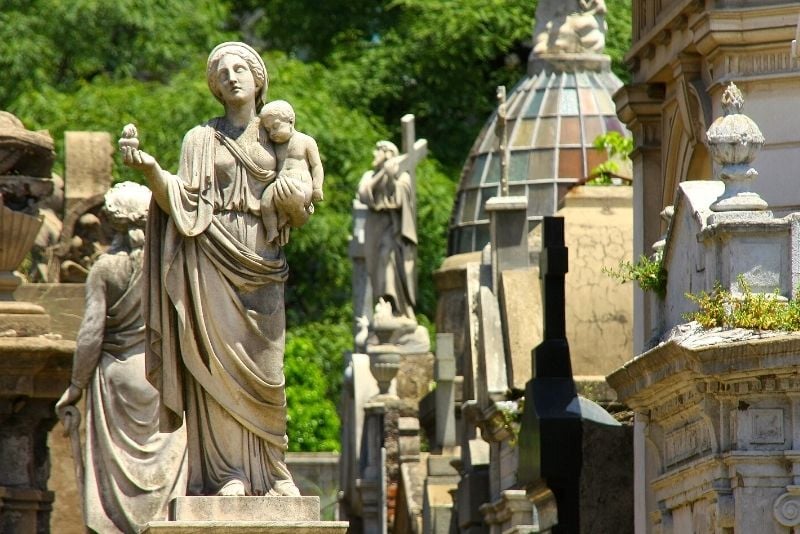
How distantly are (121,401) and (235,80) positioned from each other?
116 inches

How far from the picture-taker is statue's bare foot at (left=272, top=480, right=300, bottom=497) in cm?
1189

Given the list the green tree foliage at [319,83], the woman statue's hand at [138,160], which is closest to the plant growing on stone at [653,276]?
the woman statue's hand at [138,160]

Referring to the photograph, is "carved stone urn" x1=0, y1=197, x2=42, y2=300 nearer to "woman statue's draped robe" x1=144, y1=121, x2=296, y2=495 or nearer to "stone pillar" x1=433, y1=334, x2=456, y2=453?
"woman statue's draped robe" x1=144, y1=121, x2=296, y2=495

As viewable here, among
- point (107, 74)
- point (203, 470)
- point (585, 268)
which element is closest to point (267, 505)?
point (203, 470)

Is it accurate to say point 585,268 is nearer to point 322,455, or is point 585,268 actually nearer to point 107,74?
point 322,455

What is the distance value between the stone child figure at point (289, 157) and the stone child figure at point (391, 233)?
17.9 meters

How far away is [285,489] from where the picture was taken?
1192 cm

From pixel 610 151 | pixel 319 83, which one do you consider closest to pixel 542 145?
pixel 610 151

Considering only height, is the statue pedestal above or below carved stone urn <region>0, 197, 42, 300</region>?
below

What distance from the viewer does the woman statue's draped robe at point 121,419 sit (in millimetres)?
14258

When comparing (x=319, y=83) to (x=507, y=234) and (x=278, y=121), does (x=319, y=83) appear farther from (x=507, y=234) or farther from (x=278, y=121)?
(x=278, y=121)

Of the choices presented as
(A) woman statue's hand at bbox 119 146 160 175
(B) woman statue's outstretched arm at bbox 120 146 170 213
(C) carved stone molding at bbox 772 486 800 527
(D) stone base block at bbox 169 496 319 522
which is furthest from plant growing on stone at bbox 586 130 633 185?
(D) stone base block at bbox 169 496 319 522

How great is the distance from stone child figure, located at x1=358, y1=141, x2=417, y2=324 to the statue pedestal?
722 inches

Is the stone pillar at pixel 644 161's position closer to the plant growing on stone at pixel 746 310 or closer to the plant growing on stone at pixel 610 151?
the plant growing on stone at pixel 610 151
